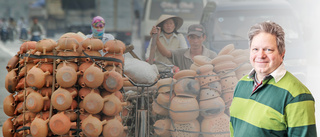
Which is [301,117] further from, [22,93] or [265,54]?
[22,93]

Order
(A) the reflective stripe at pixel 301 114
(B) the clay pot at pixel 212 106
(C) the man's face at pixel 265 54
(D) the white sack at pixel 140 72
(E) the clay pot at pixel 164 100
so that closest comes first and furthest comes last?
(A) the reflective stripe at pixel 301 114 < (C) the man's face at pixel 265 54 < (B) the clay pot at pixel 212 106 < (E) the clay pot at pixel 164 100 < (D) the white sack at pixel 140 72

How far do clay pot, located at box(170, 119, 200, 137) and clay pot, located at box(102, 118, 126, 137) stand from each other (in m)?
0.64

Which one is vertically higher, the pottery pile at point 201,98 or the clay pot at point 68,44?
the clay pot at point 68,44

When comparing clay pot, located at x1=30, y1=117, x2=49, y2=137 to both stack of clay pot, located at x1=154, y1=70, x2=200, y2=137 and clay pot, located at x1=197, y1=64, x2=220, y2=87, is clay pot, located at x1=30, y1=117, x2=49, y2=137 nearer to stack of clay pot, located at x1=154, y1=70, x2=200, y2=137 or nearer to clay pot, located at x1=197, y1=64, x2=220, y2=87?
stack of clay pot, located at x1=154, y1=70, x2=200, y2=137

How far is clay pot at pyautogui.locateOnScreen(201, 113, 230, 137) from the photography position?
13.0ft

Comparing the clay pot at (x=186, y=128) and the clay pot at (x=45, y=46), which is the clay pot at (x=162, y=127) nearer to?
the clay pot at (x=186, y=128)

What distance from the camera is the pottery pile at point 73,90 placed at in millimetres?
3512

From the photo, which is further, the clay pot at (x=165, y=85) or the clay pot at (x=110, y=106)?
the clay pot at (x=165, y=85)

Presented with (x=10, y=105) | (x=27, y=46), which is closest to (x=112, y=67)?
(x=27, y=46)

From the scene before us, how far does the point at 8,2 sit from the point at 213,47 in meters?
46.5

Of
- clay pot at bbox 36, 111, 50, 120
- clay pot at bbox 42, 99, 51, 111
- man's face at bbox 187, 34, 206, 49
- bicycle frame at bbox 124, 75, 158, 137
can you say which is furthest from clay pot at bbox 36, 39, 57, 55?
man's face at bbox 187, 34, 206, 49

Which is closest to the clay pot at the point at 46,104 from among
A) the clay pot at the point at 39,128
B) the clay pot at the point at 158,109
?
the clay pot at the point at 39,128

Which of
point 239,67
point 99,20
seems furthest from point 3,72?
point 239,67

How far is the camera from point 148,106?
4016 millimetres
